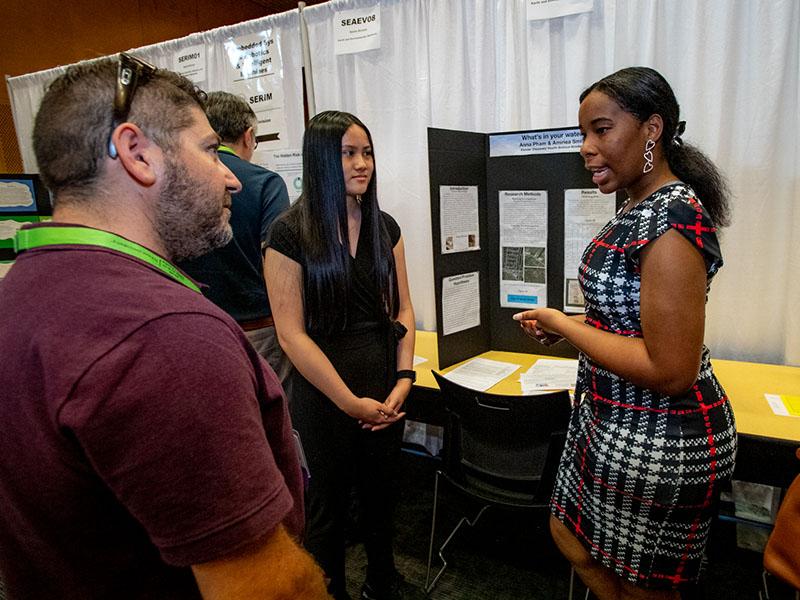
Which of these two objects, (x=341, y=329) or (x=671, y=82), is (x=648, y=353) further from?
(x=671, y=82)

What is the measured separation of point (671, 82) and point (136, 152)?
2.05m

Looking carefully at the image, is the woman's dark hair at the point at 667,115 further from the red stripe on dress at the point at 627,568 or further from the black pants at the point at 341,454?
the black pants at the point at 341,454

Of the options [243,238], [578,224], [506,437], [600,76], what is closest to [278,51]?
[243,238]

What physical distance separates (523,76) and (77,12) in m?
3.54

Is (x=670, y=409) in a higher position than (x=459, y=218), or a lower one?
lower

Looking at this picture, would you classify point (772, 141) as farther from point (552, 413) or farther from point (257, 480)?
point (257, 480)

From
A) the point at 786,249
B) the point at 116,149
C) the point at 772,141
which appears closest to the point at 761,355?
the point at 786,249

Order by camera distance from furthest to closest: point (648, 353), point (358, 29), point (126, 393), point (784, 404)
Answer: point (358, 29), point (784, 404), point (648, 353), point (126, 393)

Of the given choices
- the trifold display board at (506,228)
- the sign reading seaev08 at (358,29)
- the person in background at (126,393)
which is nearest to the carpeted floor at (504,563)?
the trifold display board at (506,228)

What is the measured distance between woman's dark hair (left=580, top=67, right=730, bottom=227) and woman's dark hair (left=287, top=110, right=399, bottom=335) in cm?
72

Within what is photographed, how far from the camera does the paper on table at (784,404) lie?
1.52 metres

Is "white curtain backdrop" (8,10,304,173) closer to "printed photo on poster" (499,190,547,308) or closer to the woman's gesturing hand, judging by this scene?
"printed photo on poster" (499,190,547,308)

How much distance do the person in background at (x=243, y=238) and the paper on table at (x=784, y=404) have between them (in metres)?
1.72

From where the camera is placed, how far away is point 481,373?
2.01 metres
